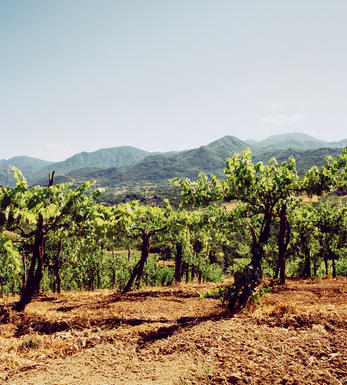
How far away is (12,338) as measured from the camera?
23.8 ft

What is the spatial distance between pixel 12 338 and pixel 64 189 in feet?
16.7

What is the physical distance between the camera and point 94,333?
723 centimetres

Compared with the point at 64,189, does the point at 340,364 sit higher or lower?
lower

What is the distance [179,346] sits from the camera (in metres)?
5.86

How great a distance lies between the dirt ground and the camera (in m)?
4.54

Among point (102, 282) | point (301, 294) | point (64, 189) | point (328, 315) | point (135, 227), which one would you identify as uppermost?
point (64, 189)

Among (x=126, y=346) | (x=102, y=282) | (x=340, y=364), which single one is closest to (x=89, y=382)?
(x=126, y=346)

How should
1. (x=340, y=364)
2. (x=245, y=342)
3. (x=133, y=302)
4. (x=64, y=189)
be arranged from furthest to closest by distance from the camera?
(x=133, y=302), (x=64, y=189), (x=245, y=342), (x=340, y=364)

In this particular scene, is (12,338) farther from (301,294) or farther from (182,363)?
(301,294)

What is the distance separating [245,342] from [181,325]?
7.73 feet

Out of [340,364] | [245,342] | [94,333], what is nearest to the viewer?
[340,364]

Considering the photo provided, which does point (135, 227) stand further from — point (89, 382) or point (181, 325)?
point (89, 382)

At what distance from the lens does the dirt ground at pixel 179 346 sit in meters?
4.54

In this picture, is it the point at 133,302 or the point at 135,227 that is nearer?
the point at 133,302
